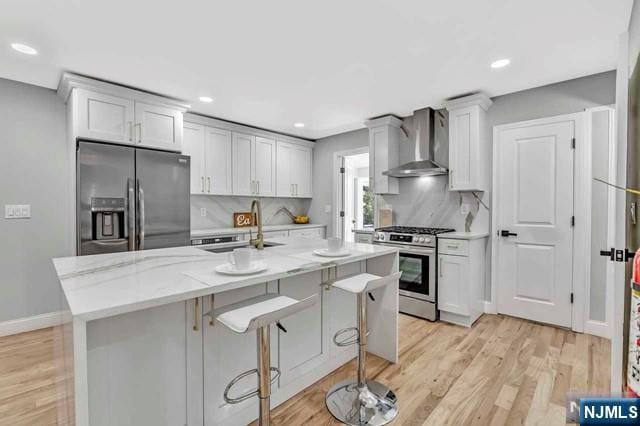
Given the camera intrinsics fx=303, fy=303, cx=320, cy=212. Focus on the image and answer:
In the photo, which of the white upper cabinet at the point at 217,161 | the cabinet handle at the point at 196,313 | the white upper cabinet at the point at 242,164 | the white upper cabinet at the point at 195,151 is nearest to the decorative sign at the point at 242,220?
the white upper cabinet at the point at 242,164

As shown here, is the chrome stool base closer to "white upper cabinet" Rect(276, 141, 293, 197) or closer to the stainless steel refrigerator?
the stainless steel refrigerator

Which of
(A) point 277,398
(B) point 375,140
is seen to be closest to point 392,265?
(A) point 277,398

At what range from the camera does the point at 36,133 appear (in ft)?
9.86

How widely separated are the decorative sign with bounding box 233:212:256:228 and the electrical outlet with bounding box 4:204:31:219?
7.30ft

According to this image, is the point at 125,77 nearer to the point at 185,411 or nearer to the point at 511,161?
the point at 185,411

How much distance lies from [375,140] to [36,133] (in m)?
3.79

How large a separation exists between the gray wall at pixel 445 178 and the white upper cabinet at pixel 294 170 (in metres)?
0.15

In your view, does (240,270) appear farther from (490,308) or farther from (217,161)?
(490,308)

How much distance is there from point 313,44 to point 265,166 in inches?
99.1

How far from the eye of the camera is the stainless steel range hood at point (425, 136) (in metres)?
3.73

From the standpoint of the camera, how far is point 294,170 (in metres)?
5.06

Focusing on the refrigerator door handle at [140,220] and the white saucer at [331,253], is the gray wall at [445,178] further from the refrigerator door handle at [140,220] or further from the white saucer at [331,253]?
the refrigerator door handle at [140,220]

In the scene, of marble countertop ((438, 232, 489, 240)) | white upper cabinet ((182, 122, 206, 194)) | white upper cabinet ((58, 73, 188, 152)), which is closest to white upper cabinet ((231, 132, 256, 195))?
white upper cabinet ((182, 122, 206, 194))

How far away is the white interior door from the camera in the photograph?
2955mm
